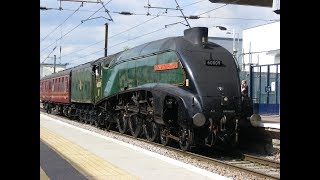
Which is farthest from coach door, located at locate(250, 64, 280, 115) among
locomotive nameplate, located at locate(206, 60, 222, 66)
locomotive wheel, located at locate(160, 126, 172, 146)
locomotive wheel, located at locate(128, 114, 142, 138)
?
locomotive wheel, located at locate(160, 126, 172, 146)

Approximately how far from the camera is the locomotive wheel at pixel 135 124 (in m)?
14.7

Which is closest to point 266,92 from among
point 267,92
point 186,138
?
point 267,92

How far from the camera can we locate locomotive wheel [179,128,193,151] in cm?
1135

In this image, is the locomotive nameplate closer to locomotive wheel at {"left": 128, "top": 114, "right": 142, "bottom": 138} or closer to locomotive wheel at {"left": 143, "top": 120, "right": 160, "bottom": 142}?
locomotive wheel at {"left": 143, "top": 120, "right": 160, "bottom": 142}

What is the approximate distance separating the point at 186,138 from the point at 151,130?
2.51m

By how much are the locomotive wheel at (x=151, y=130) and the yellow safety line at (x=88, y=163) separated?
9.38 feet

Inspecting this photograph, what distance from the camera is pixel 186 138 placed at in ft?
38.4

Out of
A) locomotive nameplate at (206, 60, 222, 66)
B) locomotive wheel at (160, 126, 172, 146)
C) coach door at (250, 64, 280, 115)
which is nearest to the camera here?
locomotive nameplate at (206, 60, 222, 66)

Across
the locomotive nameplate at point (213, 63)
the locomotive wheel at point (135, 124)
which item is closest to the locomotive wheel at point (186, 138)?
the locomotive nameplate at point (213, 63)

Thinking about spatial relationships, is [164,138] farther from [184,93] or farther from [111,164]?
[111,164]
